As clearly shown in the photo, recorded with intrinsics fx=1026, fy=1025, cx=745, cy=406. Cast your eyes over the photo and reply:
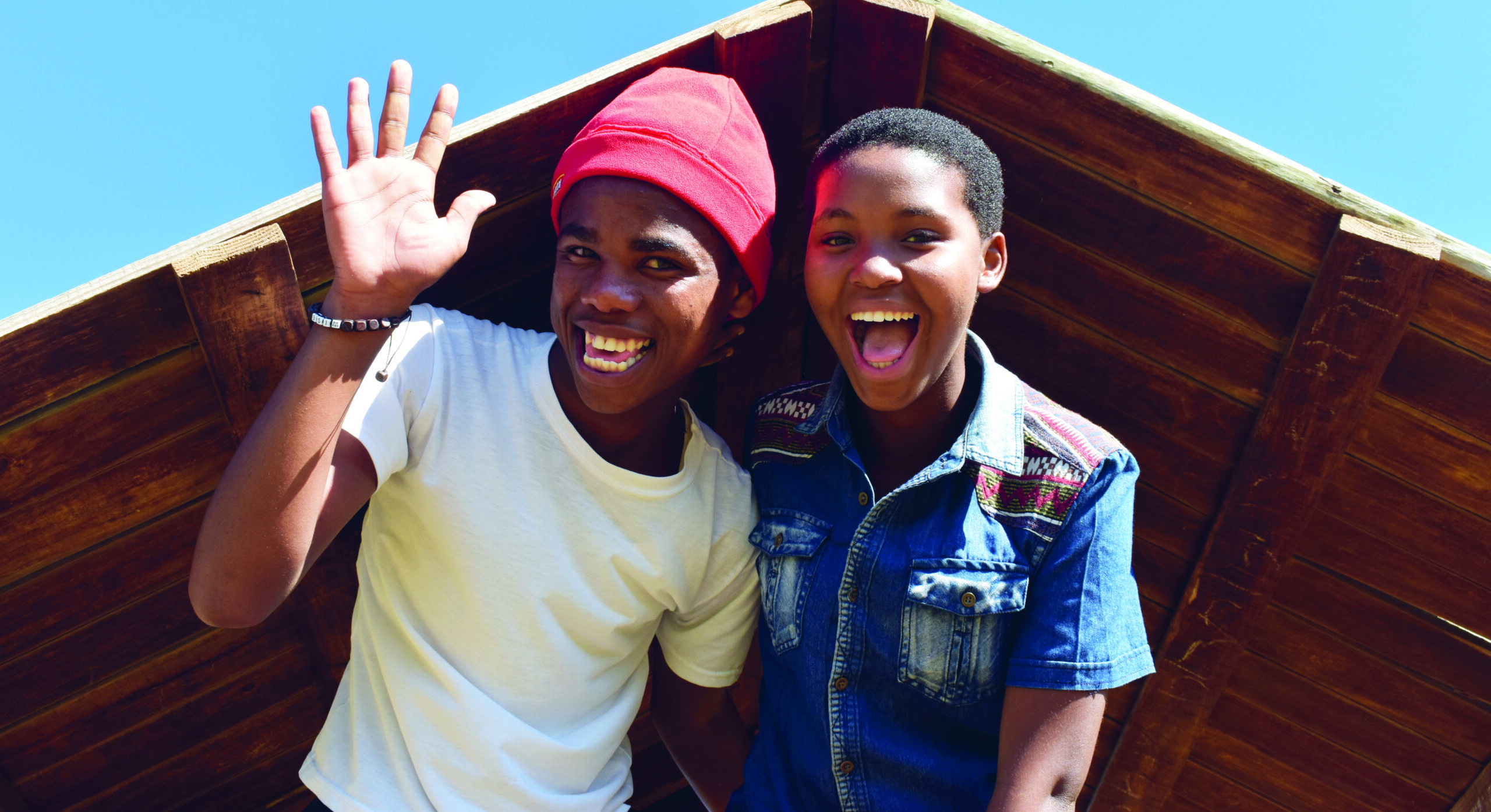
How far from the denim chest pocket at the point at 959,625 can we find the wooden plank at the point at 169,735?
1482mm

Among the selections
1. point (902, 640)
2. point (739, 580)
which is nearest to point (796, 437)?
point (739, 580)

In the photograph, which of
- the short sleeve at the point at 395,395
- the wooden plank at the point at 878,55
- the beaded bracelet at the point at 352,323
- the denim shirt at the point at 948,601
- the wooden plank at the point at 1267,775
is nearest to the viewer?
the beaded bracelet at the point at 352,323

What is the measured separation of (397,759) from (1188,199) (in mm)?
1971

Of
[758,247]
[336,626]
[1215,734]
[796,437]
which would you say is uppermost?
[758,247]

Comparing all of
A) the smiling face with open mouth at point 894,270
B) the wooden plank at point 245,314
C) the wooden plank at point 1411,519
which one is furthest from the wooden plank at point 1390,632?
the wooden plank at point 245,314

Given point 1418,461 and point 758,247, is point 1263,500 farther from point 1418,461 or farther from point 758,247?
point 758,247

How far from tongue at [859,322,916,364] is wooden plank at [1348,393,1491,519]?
1066 mm

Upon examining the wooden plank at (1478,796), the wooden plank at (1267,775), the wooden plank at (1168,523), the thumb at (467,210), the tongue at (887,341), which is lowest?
the wooden plank at (1267,775)

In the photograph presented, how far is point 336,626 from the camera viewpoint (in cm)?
242

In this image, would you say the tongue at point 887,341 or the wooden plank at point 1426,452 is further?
the wooden plank at point 1426,452

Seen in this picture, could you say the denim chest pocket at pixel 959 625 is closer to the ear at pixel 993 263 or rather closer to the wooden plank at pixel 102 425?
the ear at pixel 993 263

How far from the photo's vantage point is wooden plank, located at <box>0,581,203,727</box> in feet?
7.03

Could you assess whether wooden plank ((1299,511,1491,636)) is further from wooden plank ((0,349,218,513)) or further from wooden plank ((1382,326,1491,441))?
wooden plank ((0,349,218,513))

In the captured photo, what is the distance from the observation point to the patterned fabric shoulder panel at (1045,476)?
6.35 feet
